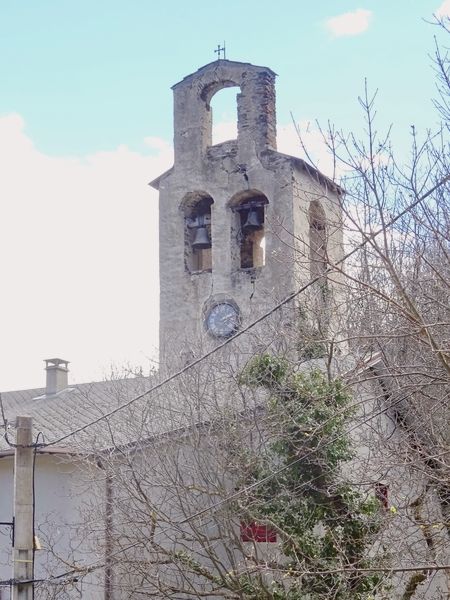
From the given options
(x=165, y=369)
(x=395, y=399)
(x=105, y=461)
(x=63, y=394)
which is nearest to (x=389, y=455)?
(x=395, y=399)

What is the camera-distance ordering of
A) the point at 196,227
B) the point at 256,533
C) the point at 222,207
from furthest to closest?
the point at 196,227, the point at 222,207, the point at 256,533

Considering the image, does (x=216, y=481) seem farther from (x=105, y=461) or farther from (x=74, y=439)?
(x=74, y=439)

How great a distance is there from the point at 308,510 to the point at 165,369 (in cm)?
451

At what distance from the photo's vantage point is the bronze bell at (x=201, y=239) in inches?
935

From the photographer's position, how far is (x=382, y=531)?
12.1 metres

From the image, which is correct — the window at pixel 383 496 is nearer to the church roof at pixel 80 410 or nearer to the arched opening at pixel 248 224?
the church roof at pixel 80 410

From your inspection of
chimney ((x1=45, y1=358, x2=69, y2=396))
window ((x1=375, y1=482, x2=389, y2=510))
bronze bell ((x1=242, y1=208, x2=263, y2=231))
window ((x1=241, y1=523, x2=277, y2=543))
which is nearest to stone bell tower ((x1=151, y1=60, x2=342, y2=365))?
bronze bell ((x1=242, y1=208, x2=263, y2=231))

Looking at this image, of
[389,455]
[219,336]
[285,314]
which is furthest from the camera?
[219,336]

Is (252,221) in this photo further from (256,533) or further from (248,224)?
(256,533)

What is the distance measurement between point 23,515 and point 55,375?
10.9 metres

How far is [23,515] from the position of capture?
1045 cm

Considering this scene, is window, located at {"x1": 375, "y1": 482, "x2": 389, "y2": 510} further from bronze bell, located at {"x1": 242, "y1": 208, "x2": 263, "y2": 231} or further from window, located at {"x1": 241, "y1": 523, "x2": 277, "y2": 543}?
bronze bell, located at {"x1": 242, "y1": 208, "x2": 263, "y2": 231}

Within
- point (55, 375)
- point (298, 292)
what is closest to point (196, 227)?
point (55, 375)

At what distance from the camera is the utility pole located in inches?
404
